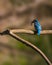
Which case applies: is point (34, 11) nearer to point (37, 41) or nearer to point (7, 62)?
point (37, 41)

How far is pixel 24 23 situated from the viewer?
435cm

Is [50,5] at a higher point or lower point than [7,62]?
higher

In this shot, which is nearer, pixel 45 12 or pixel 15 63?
pixel 15 63

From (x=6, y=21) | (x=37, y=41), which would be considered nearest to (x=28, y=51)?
(x=37, y=41)

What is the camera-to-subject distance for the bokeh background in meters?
4.16

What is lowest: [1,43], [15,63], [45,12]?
[15,63]

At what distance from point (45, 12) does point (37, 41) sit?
0.47 meters

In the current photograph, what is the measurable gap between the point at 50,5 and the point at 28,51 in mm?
734

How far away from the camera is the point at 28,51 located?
4.25m

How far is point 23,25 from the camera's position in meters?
4.28

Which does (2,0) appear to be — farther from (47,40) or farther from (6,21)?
(47,40)

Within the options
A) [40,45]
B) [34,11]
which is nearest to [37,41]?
[40,45]

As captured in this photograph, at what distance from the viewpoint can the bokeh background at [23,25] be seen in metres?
4.16

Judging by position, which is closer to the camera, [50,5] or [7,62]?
[7,62]
